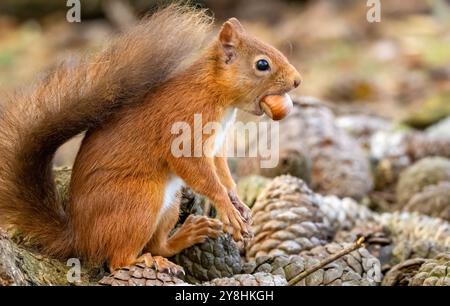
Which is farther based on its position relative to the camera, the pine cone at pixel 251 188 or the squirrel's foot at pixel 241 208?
the pine cone at pixel 251 188

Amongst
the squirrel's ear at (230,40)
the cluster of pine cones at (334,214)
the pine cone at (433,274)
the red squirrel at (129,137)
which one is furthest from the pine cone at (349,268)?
the squirrel's ear at (230,40)

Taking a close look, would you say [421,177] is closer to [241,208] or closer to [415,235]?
[415,235]

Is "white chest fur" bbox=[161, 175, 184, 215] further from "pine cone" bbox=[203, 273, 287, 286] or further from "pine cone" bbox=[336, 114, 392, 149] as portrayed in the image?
"pine cone" bbox=[336, 114, 392, 149]

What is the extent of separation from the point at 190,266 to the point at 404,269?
537mm

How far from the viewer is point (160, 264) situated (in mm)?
1997

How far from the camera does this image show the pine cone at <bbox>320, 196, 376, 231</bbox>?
8.63 ft

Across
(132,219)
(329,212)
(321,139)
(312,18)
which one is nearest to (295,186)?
(329,212)

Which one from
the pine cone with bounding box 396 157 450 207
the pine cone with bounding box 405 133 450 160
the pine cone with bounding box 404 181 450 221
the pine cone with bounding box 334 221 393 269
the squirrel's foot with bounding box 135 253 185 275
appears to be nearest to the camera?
the squirrel's foot with bounding box 135 253 185 275

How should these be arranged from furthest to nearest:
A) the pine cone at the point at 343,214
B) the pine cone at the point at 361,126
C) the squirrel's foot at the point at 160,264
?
the pine cone at the point at 361,126 < the pine cone at the point at 343,214 < the squirrel's foot at the point at 160,264

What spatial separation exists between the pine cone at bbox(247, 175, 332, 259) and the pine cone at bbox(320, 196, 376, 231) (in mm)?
69

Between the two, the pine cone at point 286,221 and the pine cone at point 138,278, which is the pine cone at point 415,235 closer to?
the pine cone at point 286,221

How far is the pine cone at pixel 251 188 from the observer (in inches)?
105

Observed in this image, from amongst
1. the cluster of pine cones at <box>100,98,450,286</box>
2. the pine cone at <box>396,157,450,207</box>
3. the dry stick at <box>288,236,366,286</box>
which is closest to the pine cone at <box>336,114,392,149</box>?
the cluster of pine cones at <box>100,98,450,286</box>

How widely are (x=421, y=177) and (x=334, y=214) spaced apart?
0.69 m
